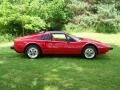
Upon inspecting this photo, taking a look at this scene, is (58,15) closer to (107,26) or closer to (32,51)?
(107,26)

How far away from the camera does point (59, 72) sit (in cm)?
1208

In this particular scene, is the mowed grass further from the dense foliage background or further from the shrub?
the shrub

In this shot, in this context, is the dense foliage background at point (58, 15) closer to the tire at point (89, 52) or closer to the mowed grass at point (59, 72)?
the mowed grass at point (59, 72)

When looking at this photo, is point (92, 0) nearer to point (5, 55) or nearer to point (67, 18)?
point (67, 18)

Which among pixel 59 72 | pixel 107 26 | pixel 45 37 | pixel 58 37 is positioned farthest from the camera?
pixel 107 26

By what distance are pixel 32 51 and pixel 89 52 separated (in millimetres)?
2549

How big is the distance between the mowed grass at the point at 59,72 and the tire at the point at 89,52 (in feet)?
0.89

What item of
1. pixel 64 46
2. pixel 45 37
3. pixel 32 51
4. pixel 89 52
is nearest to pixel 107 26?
pixel 89 52

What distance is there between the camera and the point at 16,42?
15.0 metres

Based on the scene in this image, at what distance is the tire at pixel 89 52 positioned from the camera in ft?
49.3

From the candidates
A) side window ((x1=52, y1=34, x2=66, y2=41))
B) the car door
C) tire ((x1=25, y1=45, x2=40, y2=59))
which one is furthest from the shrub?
tire ((x1=25, y1=45, x2=40, y2=59))

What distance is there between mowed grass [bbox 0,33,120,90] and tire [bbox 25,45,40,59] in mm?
260

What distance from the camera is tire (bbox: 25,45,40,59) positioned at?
15016mm

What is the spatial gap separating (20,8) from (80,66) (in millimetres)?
9524
